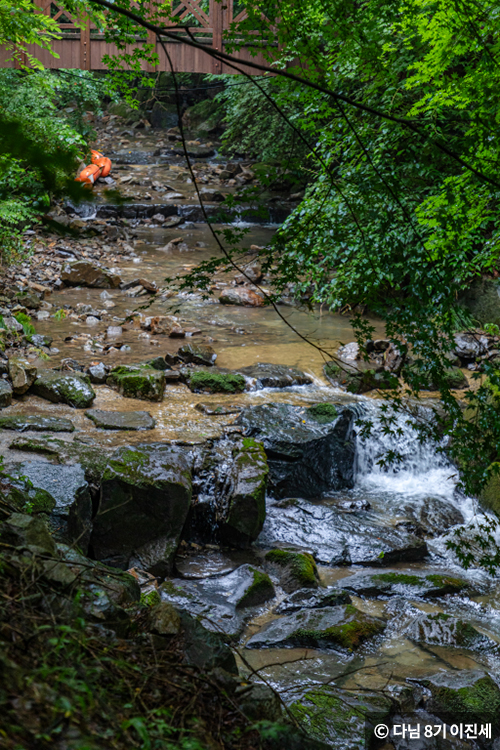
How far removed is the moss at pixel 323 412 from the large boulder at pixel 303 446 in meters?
0.01

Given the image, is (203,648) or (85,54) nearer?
(203,648)

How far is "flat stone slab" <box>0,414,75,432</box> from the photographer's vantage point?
5263 mm

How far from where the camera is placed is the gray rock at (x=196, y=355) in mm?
8117

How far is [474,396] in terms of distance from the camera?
2.91 m

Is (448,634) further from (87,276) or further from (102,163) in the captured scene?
(102,163)

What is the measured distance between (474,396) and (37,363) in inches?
231

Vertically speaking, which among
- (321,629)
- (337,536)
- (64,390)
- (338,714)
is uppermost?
(64,390)

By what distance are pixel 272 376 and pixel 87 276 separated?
5282 millimetres

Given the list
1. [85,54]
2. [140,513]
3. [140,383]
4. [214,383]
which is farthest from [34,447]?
[85,54]

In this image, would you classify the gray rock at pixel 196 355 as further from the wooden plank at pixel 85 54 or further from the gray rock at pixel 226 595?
the wooden plank at pixel 85 54

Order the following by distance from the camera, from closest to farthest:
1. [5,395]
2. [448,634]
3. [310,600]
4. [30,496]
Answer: [30,496] < [448,634] < [310,600] < [5,395]

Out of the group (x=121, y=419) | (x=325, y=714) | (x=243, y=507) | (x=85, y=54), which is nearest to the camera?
(x=325, y=714)

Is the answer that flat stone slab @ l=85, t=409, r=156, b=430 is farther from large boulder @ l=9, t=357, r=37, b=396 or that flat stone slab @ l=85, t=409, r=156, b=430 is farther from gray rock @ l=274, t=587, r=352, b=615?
gray rock @ l=274, t=587, r=352, b=615

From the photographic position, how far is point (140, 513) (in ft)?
15.4
